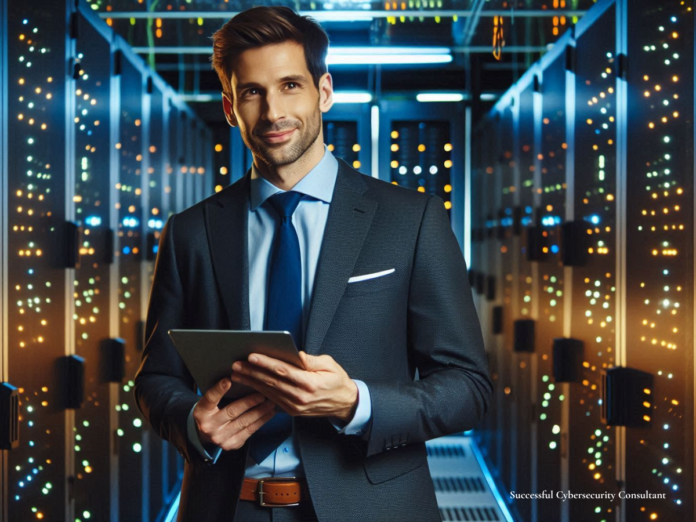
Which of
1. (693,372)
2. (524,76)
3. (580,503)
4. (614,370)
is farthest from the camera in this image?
(524,76)

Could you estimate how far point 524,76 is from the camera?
11.3 ft

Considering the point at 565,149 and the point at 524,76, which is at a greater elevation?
the point at 524,76

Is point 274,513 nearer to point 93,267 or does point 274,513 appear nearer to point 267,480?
point 267,480

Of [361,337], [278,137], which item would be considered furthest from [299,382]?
[278,137]

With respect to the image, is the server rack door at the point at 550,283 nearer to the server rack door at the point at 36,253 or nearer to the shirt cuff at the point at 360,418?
the shirt cuff at the point at 360,418

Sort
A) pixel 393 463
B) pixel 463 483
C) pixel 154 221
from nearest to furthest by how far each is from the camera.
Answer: pixel 393 463 → pixel 154 221 → pixel 463 483

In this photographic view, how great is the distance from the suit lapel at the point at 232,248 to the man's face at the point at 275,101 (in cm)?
12

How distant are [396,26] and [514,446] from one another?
2.30 meters

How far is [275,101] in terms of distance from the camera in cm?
131

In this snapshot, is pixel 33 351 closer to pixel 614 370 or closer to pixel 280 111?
pixel 280 111

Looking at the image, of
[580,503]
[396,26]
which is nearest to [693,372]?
[580,503]

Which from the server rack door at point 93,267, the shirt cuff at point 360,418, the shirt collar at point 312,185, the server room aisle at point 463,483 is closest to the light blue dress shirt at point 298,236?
the shirt collar at point 312,185

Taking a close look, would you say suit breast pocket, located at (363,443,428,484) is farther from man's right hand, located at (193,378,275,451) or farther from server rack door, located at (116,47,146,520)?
server rack door, located at (116,47,146,520)

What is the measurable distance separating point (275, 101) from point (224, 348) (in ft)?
1.68
